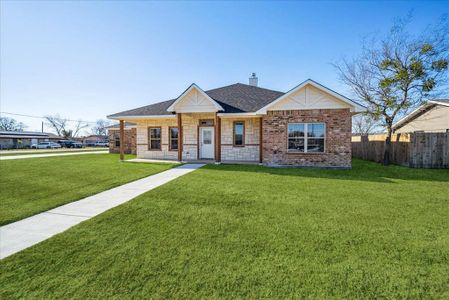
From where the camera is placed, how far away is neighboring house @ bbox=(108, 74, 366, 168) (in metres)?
11.5

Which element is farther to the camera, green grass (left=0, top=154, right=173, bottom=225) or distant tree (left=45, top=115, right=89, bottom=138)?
distant tree (left=45, top=115, right=89, bottom=138)

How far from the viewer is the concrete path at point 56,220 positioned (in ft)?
12.3

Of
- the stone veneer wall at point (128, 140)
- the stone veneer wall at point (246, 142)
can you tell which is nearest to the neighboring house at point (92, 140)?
the stone veneer wall at point (128, 140)

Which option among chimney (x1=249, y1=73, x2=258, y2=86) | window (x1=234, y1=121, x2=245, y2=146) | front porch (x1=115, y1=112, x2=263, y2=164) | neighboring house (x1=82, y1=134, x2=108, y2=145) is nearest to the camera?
front porch (x1=115, y1=112, x2=263, y2=164)

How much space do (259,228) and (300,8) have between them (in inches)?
464

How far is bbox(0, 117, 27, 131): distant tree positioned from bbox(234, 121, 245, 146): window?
304ft

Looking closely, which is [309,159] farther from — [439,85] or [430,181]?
[439,85]

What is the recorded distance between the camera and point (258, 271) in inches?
114

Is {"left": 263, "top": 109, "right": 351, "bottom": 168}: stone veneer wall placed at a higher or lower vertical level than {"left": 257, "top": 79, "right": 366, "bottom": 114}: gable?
lower

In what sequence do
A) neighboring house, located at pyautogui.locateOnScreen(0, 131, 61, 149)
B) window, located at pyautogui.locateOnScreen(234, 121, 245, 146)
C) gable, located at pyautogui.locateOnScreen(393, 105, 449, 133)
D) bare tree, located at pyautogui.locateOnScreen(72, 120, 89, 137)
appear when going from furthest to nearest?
1. bare tree, located at pyautogui.locateOnScreen(72, 120, 89, 137)
2. neighboring house, located at pyautogui.locateOnScreen(0, 131, 61, 149)
3. gable, located at pyautogui.locateOnScreen(393, 105, 449, 133)
4. window, located at pyautogui.locateOnScreen(234, 121, 245, 146)

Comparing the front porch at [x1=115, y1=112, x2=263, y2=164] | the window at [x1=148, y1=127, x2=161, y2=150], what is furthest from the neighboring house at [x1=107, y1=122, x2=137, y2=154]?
the front porch at [x1=115, y1=112, x2=263, y2=164]

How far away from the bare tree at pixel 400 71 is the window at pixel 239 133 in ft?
28.4

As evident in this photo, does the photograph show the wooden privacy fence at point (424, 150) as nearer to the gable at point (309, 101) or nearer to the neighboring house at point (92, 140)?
the gable at point (309, 101)

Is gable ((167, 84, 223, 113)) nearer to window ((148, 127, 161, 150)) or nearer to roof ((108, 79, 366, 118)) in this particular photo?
roof ((108, 79, 366, 118))
